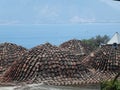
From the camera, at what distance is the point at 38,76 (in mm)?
21703

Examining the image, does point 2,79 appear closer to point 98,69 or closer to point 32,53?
point 32,53

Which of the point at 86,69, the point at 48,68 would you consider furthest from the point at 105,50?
the point at 48,68

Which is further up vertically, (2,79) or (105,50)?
(105,50)

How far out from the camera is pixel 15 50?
91.7 feet

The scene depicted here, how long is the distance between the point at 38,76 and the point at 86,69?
294cm

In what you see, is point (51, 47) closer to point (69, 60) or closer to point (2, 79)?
point (69, 60)

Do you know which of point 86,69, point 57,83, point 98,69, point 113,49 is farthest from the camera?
point 113,49

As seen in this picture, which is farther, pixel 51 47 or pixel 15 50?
pixel 15 50

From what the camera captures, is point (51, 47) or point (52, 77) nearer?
point (52, 77)

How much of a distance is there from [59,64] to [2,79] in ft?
9.17

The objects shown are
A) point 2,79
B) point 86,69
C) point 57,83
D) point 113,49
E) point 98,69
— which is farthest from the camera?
point 113,49

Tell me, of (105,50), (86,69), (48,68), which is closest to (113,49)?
(105,50)

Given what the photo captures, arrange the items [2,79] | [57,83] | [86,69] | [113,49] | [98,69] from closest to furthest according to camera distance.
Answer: [57,83] < [2,79] < [86,69] < [98,69] < [113,49]

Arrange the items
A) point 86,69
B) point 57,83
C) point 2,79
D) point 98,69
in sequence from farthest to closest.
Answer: point 98,69, point 86,69, point 2,79, point 57,83
